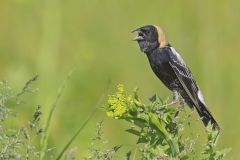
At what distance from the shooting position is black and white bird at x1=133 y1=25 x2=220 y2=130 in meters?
3.74

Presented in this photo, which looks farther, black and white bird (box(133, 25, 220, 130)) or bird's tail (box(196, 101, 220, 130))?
black and white bird (box(133, 25, 220, 130))

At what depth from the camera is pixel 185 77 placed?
3787 millimetres

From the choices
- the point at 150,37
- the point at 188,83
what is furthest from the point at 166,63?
the point at 188,83

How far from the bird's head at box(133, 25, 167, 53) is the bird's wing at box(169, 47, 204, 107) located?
73 mm

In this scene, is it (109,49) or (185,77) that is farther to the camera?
(109,49)

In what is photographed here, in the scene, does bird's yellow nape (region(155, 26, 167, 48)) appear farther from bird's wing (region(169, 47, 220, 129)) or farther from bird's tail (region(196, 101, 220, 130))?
bird's tail (region(196, 101, 220, 130))

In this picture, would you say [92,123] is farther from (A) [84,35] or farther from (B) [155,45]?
(A) [84,35]

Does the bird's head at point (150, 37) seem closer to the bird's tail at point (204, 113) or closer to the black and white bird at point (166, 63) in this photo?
the black and white bird at point (166, 63)

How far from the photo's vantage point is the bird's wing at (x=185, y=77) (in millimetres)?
3684

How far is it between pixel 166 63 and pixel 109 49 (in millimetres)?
1593

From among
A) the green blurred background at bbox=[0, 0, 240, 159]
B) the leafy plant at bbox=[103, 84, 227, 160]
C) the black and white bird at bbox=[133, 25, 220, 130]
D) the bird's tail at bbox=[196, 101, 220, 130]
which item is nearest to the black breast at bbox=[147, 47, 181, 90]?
the black and white bird at bbox=[133, 25, 220, 130]

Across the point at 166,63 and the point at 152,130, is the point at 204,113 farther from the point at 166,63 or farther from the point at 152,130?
the point at 152,130

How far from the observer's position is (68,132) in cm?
425

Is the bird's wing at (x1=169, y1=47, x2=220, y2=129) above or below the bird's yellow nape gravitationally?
below
